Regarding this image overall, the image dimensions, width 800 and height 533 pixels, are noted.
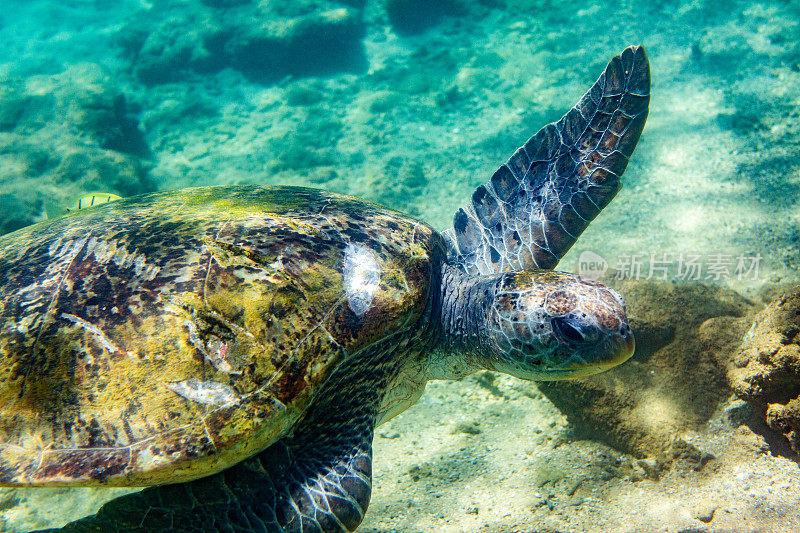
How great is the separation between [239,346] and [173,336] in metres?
0.26

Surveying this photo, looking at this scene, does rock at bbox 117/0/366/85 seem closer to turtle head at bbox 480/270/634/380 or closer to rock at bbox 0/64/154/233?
rock at bbox 0/64/154/233

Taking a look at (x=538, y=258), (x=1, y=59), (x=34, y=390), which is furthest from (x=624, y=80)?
(x=1, y=59)

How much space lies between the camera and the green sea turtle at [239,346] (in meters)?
1.48

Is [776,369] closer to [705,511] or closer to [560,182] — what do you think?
[705,511]

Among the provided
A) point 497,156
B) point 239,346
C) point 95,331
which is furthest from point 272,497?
point 497,156

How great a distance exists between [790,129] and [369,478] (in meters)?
6.37

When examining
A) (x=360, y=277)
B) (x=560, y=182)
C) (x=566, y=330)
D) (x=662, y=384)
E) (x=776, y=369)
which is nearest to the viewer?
(x=566, y=330)

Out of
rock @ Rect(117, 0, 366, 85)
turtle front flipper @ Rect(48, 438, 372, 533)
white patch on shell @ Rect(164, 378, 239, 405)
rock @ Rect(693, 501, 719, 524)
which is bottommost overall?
rock @ Rect(693, 501, 719, 524)

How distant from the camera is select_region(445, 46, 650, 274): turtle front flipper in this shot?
255 cm

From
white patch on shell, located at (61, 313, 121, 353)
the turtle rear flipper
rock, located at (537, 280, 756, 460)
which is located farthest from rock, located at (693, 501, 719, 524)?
white patch on shell, located at (61, 313, 121, 353)

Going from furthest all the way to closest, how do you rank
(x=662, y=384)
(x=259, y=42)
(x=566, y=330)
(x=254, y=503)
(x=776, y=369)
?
(x=259, y=42)
(x=662, y=384)
(x=776, y=369)
(x=566, y=330)
(x=254, y=503)

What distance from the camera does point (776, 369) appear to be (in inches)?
81.6

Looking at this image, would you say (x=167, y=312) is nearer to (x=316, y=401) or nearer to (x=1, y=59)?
(x=316, y=401)

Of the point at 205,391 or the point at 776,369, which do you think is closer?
the point at 205,391
